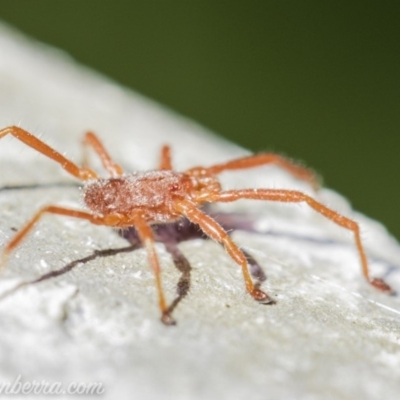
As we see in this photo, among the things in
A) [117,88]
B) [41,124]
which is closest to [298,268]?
[41,124]

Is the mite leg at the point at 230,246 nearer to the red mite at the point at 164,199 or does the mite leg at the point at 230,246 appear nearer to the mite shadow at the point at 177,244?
the red mite at the point at 164,199

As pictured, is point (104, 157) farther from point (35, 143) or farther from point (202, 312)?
point (202, 312)

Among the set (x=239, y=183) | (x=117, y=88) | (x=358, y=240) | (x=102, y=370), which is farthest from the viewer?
(x=117, y=88)

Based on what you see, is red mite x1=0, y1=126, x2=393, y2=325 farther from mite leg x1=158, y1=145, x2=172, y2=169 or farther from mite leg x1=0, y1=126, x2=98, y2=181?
mite leg x1=158, y1=145, x2=172, y2=169

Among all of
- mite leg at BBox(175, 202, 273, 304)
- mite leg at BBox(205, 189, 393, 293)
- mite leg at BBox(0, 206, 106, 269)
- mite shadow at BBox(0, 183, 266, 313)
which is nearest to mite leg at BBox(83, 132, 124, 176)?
mite shadow at BBox(0, 183, 266, 313)

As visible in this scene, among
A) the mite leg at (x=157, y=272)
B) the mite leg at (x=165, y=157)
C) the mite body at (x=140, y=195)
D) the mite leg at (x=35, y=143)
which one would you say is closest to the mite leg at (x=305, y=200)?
the mite body at (x=140, y=195)

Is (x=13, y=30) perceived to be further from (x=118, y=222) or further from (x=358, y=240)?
(x=358, y=240)
